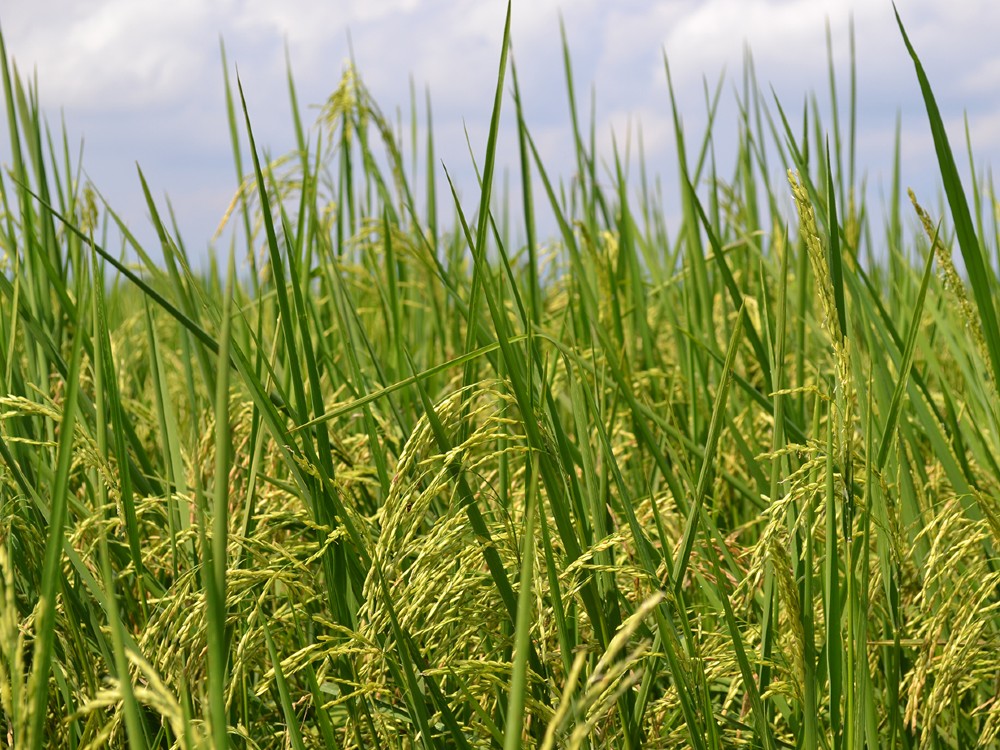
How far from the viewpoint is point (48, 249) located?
1.69 meters

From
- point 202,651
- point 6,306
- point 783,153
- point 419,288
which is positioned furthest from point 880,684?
point 419,288

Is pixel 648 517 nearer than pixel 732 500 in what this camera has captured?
Yes

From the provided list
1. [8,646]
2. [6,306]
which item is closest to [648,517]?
[8,646]

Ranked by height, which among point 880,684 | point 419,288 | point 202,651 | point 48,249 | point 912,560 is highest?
point 48,249

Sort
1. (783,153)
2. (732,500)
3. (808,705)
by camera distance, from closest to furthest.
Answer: (808,705)
(732,500)
(783,153)

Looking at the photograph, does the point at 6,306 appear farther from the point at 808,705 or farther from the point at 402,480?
the point at 808,705

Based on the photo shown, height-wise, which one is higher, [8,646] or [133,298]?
[133,298]

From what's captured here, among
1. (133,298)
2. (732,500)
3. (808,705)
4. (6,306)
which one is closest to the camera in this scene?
(808,705)

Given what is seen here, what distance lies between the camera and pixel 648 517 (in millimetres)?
1256

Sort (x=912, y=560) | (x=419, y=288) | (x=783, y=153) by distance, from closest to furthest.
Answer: (x=912, y=560)
(x=783, y=153)
(x=419, y=288)

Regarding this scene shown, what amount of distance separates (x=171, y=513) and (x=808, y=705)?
0.70 meters

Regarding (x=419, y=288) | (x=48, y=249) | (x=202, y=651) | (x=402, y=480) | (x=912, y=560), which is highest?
(x=48, y=249)

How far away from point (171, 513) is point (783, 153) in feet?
5.30

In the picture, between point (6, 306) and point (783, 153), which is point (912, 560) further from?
point (6, 306)
